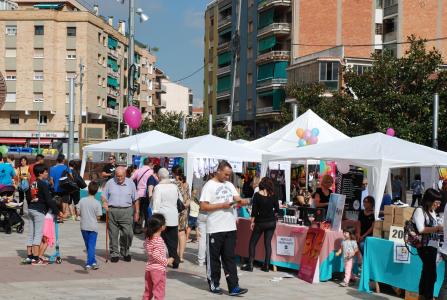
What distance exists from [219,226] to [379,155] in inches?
150

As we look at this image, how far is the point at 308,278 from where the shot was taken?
11414mm

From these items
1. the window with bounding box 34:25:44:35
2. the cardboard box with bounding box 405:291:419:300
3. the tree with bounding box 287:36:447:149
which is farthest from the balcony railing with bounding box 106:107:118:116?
the cardboard box with bounding box 405:291:419:300

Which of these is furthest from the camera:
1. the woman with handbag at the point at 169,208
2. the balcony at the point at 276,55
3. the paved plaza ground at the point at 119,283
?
the balcony at the point at 276,55

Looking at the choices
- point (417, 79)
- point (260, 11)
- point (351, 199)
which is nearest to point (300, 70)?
point (260, 11)

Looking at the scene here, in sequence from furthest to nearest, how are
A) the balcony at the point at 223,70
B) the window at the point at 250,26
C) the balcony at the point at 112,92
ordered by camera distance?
the balcony at the point at 112,92 < the balcony at the point at 223,70 < the window at the point at 250,26

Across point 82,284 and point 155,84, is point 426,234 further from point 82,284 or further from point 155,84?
point 155,84

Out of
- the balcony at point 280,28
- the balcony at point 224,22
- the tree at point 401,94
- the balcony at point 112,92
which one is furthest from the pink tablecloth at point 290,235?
the balcony at point 112,92

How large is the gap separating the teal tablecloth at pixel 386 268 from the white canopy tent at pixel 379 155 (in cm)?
118

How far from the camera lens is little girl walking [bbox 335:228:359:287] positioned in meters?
11.1

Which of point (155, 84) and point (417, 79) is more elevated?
point (155, 84)

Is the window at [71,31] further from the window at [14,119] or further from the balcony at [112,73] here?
the window at [14,119]

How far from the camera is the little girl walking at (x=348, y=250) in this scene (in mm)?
11125

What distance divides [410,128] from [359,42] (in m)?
28.4

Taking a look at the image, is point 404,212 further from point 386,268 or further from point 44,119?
point 44,119
